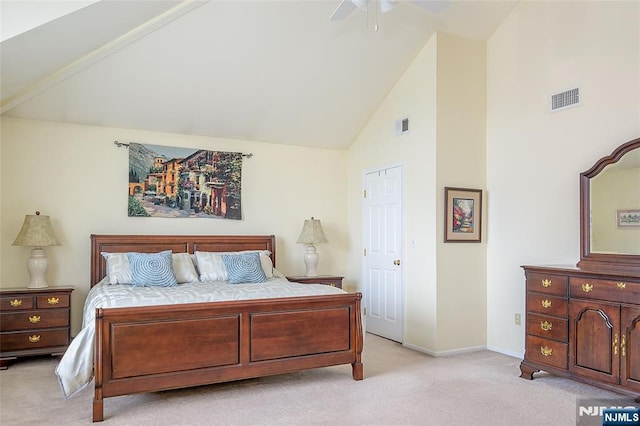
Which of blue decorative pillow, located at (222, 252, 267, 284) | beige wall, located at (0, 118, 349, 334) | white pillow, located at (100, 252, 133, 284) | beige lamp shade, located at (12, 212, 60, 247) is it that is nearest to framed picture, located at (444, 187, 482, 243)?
blue decorative pillow, located at (222, 252, 267, 284)

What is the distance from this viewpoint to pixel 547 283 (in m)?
3.98

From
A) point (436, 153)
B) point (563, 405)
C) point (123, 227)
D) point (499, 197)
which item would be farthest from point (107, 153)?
point (563, 405)

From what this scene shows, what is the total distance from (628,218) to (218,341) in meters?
3.50

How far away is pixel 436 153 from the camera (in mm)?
4988

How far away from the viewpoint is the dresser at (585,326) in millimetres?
3375

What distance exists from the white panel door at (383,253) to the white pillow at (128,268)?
230 cm

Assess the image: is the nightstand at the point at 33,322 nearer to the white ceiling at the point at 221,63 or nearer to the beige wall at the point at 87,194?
the beige wall at the point at 87,194

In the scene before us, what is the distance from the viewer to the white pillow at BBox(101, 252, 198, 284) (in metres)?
4.65

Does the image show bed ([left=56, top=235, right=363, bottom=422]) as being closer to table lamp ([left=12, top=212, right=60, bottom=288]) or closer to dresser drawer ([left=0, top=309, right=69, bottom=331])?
dresser drawer ([left=0, top=309, right=69, bottom=331])

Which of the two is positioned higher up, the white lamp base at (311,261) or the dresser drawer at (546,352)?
the white lamp base at (311,261)

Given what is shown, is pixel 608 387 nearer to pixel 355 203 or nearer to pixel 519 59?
pixel 519 59

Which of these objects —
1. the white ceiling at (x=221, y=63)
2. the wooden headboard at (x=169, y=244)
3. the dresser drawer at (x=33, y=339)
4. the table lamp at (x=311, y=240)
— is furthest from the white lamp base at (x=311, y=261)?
the dresser drawer at (x=33, y=339)

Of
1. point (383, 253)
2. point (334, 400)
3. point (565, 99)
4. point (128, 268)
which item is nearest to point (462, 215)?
point (383, 253)

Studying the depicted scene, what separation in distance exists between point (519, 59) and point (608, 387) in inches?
132
